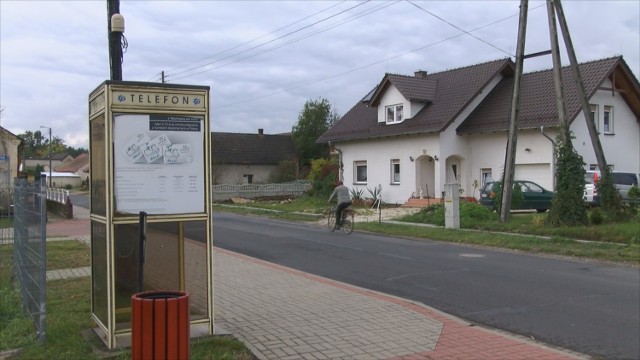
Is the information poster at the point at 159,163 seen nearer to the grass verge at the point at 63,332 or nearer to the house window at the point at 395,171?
the grass verge at the point at 63,332

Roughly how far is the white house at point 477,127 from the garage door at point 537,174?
4 cm

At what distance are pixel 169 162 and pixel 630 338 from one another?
530 cm

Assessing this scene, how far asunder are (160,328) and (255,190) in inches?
1657

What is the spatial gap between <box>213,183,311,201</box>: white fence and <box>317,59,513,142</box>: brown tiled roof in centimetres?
1115

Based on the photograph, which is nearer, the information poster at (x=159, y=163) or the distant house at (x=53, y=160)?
the information poster at (x=159, y=163)

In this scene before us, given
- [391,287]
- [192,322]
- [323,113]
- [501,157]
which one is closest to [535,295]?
[391,287]

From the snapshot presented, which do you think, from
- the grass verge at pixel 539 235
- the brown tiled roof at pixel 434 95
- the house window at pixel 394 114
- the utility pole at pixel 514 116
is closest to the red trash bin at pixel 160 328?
the grass verge at pixel 539 235

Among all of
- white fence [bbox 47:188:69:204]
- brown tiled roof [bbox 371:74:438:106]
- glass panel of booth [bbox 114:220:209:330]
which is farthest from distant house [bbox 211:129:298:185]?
glass panel of booth [bbox 114:220:209:330]

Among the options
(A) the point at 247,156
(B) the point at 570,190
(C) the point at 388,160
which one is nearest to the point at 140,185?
(B) the point at 570,190

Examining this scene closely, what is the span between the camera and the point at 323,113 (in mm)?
58219

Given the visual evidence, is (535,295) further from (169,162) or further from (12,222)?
(12,222)

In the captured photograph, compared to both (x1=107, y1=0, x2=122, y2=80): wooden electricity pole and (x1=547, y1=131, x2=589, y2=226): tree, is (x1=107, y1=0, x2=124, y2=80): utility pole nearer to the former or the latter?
(x1=107, y1=0, x2=122, y2=80): wooden electricity pole

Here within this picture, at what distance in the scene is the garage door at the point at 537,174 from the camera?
27703 millimetres

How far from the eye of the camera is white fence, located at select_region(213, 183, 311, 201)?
44906mm
